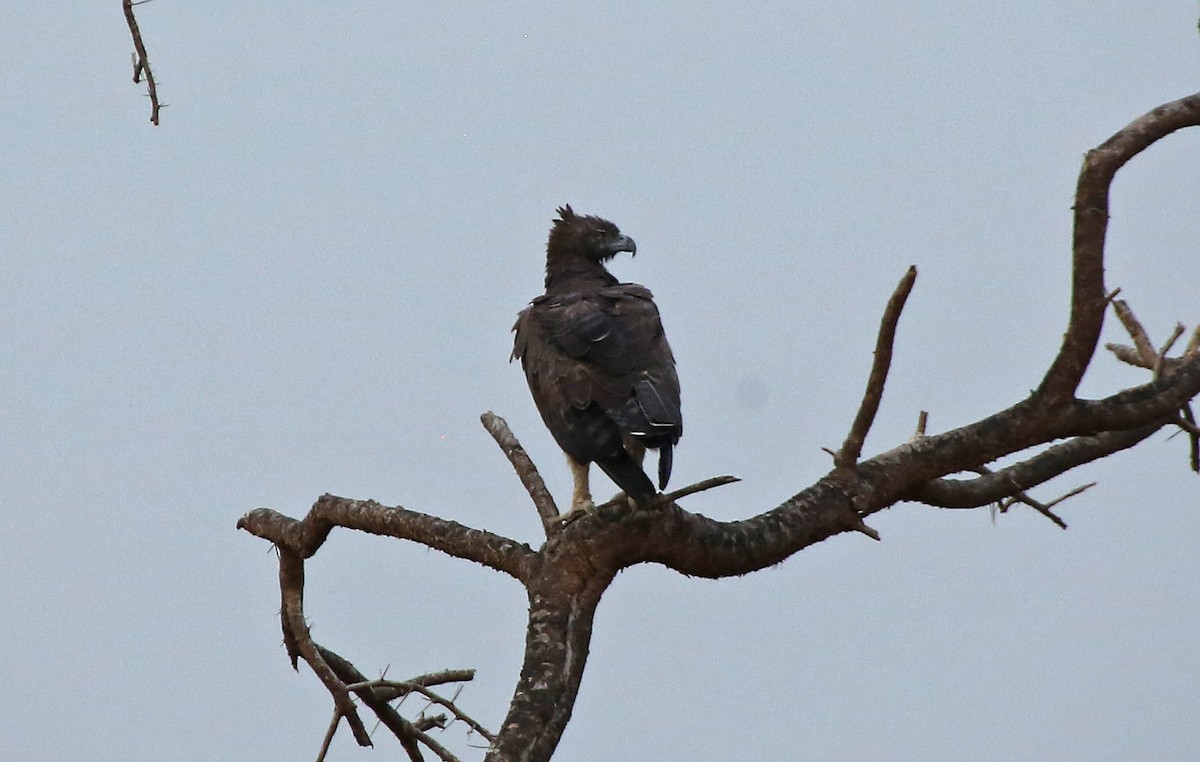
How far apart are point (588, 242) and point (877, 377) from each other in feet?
8.53

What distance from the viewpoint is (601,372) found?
5156 millimetres

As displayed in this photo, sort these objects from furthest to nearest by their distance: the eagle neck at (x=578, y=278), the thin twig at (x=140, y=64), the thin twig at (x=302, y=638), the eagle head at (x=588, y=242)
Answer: the eagle head at (x=588, y=242)
the eagle neck at (x=578, y=278)
the thin twig at (x=302, y=638)
the thin twig at (x=140, y=64)

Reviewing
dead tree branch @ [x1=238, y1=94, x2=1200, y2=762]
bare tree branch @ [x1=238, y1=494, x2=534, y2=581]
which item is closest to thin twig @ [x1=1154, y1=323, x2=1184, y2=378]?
dead tree branch @ [x1=238, y1=94, x2=1200, y2=762]

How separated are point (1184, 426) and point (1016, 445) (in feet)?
2.22

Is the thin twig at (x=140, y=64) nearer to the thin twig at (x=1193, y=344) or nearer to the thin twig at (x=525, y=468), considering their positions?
the thin twig at (x=525, y=468)

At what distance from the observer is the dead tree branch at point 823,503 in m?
4.26

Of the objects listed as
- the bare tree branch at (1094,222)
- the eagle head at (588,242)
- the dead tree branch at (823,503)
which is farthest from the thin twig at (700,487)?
the eagle head at (588,242)

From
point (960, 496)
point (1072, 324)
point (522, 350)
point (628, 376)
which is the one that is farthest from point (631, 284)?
point (1072, 324)

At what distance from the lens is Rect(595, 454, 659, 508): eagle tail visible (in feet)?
14.6

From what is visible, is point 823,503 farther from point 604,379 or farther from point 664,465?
point 604,379

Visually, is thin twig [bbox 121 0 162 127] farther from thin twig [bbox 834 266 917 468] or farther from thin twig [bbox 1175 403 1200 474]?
thin twig [bbox 1175 403 1200 474]

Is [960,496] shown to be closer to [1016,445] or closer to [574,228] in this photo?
[1016,445]

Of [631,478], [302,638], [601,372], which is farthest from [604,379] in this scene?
[302,638]

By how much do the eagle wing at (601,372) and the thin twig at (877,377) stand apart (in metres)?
0.56
